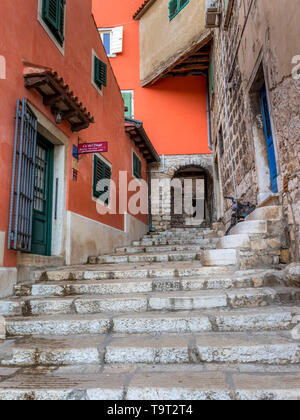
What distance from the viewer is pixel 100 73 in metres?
7.20

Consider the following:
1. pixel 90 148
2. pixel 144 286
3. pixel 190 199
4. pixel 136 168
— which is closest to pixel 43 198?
pixel 90 148

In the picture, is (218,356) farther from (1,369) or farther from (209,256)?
(209,256)

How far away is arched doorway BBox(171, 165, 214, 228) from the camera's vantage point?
15.2 m

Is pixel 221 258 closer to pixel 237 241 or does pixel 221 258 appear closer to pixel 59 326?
pixel 237 241

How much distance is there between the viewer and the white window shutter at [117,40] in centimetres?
1280

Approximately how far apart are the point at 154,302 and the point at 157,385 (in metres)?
1.24

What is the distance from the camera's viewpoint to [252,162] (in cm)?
541

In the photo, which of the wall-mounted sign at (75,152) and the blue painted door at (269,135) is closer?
the blue painted door at (269,135)

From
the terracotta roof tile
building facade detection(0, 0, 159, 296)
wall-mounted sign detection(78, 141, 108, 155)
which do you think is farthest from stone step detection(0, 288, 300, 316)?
the terracotta roof tile

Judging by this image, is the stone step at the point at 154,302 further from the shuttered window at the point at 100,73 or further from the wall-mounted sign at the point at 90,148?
the shuttered window at the point at 100,73

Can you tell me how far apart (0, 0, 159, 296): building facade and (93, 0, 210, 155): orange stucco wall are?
12.7ft

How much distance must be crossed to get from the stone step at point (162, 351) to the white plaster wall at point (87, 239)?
2908mm

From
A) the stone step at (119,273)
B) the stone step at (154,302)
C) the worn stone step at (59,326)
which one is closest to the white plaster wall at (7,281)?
the stone step at (154,302)
